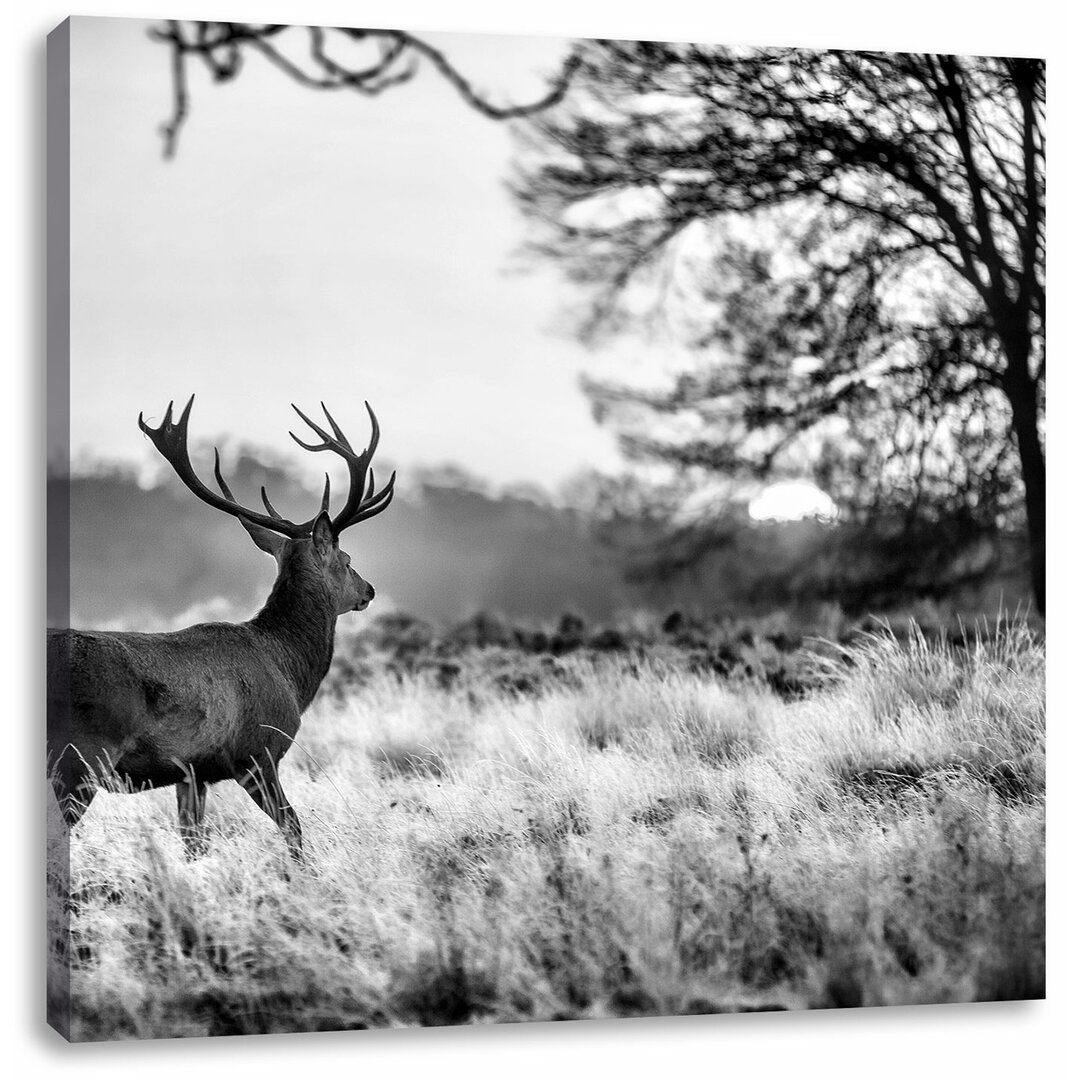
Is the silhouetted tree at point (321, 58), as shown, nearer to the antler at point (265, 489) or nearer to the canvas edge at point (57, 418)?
the canvas edge at point (57, 418)

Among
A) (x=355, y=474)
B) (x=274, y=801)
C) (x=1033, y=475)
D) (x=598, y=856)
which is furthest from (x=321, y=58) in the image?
(x=1033, y=475)

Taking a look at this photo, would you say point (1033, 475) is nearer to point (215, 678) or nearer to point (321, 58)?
point (321, 58)

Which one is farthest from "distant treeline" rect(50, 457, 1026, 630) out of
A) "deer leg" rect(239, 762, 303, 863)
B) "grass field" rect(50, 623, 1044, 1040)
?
"deer leg" rect(239, 762, 303, 863)

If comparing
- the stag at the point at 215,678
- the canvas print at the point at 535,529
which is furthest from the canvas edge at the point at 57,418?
the stag at the point at 215,678

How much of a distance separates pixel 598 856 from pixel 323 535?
1.44 metres

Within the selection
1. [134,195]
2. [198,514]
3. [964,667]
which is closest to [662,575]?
[964,667]

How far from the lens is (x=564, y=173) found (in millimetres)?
6312

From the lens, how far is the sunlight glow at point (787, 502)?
645 centimetres

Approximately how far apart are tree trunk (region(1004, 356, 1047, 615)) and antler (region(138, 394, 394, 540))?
2.39 metres

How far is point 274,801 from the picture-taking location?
5832mm

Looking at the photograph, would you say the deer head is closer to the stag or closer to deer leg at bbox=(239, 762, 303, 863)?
the stag

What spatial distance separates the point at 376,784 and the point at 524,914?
2.29 feet

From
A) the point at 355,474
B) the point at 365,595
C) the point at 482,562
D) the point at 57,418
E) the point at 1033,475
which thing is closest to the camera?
the point at 57,418

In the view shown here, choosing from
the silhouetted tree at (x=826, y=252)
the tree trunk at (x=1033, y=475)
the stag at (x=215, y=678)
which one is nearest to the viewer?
the stag at (x=215, y=678)
